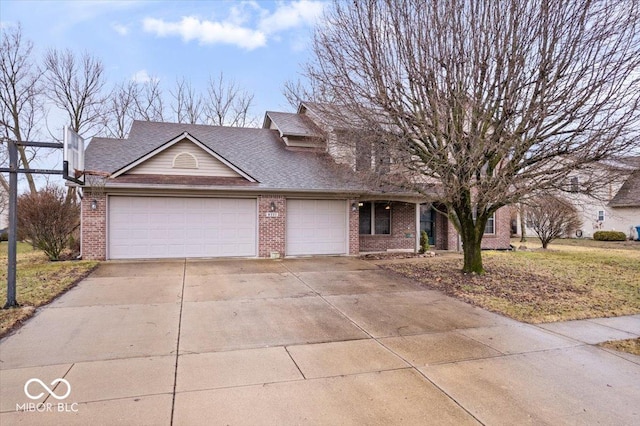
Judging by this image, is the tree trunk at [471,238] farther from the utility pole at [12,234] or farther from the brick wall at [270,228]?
the utility pole at [12,234]

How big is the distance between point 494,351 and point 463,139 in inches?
217

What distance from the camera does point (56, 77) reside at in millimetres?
22844

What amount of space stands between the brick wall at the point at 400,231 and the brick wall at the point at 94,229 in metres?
9.75

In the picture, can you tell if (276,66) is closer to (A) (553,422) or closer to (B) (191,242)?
(B) (191,242)

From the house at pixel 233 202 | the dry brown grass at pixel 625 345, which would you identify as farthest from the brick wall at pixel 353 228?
the dry brown grass at pixel 625 345

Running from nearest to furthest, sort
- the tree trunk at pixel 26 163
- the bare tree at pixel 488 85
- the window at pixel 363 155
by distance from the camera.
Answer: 1. the bare tree at pixel 488 85
2. the window at pixel 363 155
3. the tree trunk at pixel 26 163

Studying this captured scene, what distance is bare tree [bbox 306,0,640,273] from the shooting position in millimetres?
7812

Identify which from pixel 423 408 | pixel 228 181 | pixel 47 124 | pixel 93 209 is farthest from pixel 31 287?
pixel 47 124

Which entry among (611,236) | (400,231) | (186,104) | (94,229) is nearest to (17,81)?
(186,104)

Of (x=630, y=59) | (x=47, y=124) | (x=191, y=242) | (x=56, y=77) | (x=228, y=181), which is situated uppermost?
(x=56, y=77)

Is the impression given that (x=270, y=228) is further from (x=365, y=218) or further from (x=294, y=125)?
(x=294, y=125)

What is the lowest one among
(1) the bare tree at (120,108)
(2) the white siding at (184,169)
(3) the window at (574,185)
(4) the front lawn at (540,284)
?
(4) the front lawn at (540,284)

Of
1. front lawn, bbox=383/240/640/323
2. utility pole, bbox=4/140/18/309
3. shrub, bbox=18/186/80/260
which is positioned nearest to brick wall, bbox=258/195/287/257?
front lawn, bbox=383/240/640/323

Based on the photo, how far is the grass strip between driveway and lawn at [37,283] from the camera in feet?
20.1
